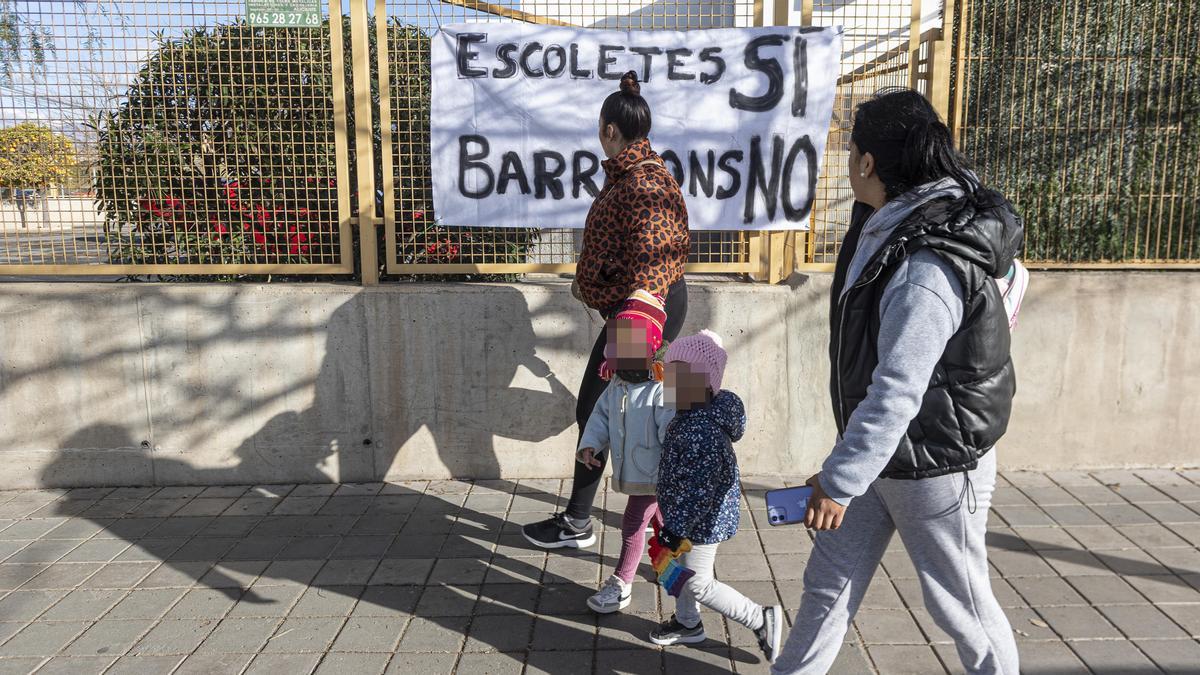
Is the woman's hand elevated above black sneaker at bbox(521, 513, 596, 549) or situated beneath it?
elevated above

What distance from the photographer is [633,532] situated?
3727mm

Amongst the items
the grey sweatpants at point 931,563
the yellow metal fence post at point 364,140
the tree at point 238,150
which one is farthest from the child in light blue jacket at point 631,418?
the yellow metal fence post at point 364,140

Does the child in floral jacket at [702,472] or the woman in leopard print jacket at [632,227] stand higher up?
the woman in leopard print jacket at [632,227]

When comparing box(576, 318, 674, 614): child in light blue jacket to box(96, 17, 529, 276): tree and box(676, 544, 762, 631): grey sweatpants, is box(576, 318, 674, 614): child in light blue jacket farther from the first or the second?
box(96, 17, 529, 276): tree

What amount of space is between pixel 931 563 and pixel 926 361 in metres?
0.63

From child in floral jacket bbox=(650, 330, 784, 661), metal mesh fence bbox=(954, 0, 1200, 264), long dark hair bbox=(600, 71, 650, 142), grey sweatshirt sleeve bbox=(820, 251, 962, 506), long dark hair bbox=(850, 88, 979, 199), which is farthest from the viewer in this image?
metal mesh fence bbox=(954, 0, 1200, 264)

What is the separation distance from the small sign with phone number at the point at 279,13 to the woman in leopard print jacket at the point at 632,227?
2062 millimetres

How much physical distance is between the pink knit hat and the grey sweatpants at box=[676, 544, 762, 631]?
0.57m

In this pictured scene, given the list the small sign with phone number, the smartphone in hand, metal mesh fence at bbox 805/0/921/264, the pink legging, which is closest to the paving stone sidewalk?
the pink legging

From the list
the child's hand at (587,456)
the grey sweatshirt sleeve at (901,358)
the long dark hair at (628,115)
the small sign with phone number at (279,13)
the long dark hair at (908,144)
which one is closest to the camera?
the grey sweatshirt sleeve at (901,358)

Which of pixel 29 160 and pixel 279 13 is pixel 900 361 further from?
pixel 29 160

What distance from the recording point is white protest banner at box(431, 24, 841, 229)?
16.8 feet

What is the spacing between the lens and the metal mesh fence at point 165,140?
5125 millimetres

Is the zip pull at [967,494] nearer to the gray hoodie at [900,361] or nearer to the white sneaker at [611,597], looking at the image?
the gray hoodie at [900,361]
